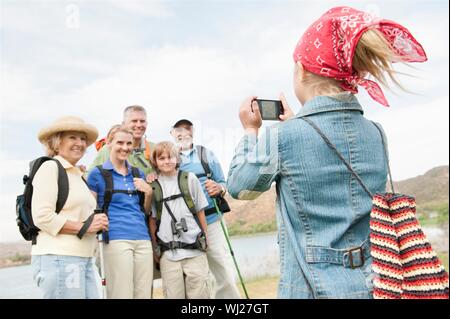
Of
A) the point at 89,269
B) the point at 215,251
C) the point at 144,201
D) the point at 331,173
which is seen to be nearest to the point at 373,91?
the point at 331,173

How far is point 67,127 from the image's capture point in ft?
12.3

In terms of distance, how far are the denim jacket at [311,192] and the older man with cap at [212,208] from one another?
10.0 ft

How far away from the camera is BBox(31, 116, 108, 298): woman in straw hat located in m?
3.30

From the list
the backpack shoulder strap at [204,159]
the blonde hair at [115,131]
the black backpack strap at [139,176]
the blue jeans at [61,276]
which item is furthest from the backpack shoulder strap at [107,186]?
the backpack shoulder strap at [204,159]

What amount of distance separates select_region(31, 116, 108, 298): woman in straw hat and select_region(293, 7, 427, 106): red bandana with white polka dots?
2.29m

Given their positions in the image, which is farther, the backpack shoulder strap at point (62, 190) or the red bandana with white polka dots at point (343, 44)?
the backpack shoulder strap at point (62, 190)

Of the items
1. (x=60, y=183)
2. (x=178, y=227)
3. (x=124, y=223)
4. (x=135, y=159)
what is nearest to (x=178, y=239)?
(x=178, y=227)

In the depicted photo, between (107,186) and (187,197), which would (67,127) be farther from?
(187,197)

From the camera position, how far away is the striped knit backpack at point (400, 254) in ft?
4.68

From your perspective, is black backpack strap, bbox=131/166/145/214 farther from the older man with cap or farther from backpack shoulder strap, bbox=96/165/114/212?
the older man with cap

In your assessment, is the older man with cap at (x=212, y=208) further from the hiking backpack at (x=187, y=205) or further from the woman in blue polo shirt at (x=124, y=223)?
the woman in blue polo shirt at (x=124, y=223)

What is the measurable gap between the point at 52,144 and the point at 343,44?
2.75 meters
